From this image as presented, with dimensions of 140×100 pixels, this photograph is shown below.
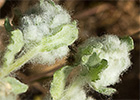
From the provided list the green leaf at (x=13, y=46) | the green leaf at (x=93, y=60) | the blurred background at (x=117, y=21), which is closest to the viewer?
the green leaf at (x=13, y=46)

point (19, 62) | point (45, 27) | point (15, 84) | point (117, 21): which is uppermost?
point (117, 21)

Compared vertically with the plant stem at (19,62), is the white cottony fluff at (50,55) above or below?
above

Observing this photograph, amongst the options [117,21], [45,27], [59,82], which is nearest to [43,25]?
[45,27]

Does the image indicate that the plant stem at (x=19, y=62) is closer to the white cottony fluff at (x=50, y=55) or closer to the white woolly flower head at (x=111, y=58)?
the white cottony fluff at (x=50, y=55)

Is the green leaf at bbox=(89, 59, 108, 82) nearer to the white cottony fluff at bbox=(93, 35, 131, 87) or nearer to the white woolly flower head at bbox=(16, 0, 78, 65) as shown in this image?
the white cottony fluff at bbox=(93, 35, 131, 87)

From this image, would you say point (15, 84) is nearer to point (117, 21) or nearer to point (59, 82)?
point (59, 82)

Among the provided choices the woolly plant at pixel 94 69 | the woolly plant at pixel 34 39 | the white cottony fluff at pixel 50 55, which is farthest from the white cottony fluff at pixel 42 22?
the woolly plant at pixel 94 69

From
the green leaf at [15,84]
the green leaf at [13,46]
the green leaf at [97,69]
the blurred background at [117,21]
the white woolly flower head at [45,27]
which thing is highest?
the blurred background at [117,21]
